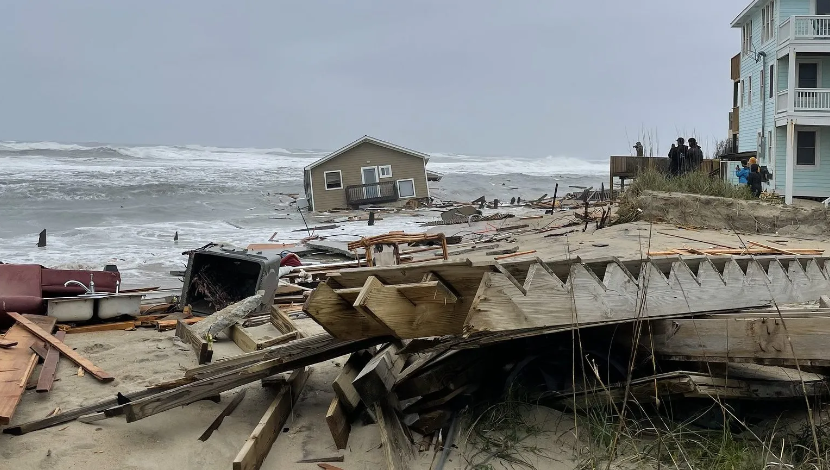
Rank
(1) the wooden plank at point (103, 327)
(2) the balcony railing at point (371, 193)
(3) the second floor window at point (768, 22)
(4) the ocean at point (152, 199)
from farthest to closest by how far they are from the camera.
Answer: (2) the balcony railing at point (371, 193)
(3) the second floor window at point (768, 22)
(4) the ocean at point (152, 199)
(1) the wooden plank at point (103, 327)

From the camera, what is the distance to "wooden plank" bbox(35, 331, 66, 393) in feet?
18.9

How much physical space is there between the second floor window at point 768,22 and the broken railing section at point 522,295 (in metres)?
26.9

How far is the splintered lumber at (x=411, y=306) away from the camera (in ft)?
13.9

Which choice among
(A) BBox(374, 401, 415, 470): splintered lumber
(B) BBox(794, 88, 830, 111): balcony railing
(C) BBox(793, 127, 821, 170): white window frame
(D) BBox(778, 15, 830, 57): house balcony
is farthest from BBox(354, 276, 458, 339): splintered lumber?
(C) BBox(793, 127, 821, 170): white window frame

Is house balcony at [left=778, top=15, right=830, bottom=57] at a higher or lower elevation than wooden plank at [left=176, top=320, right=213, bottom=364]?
higher

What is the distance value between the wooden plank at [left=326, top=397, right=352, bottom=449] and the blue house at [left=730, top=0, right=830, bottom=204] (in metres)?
20.8

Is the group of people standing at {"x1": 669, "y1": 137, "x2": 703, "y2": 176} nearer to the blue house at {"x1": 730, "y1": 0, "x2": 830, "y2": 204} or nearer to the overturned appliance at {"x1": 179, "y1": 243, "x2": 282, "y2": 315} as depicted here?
the blue house at {"x1": 730, "y1": 0, "x2": 830, "y2": 204}

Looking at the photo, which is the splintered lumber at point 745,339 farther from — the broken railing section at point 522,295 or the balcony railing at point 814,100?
the balcony railing at point 814,100

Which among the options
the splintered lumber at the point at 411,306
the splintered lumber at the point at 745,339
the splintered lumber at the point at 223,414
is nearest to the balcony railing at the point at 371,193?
the splintered lumber at the point at 223,414

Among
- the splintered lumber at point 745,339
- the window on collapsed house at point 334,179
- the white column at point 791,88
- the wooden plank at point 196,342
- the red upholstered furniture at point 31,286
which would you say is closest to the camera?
the splintered lumber at point 745,339

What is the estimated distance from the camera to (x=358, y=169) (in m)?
40.6

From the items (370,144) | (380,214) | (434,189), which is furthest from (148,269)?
(434,189)

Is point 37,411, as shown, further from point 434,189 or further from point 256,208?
point 434,189

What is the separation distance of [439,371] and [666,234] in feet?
34.6
